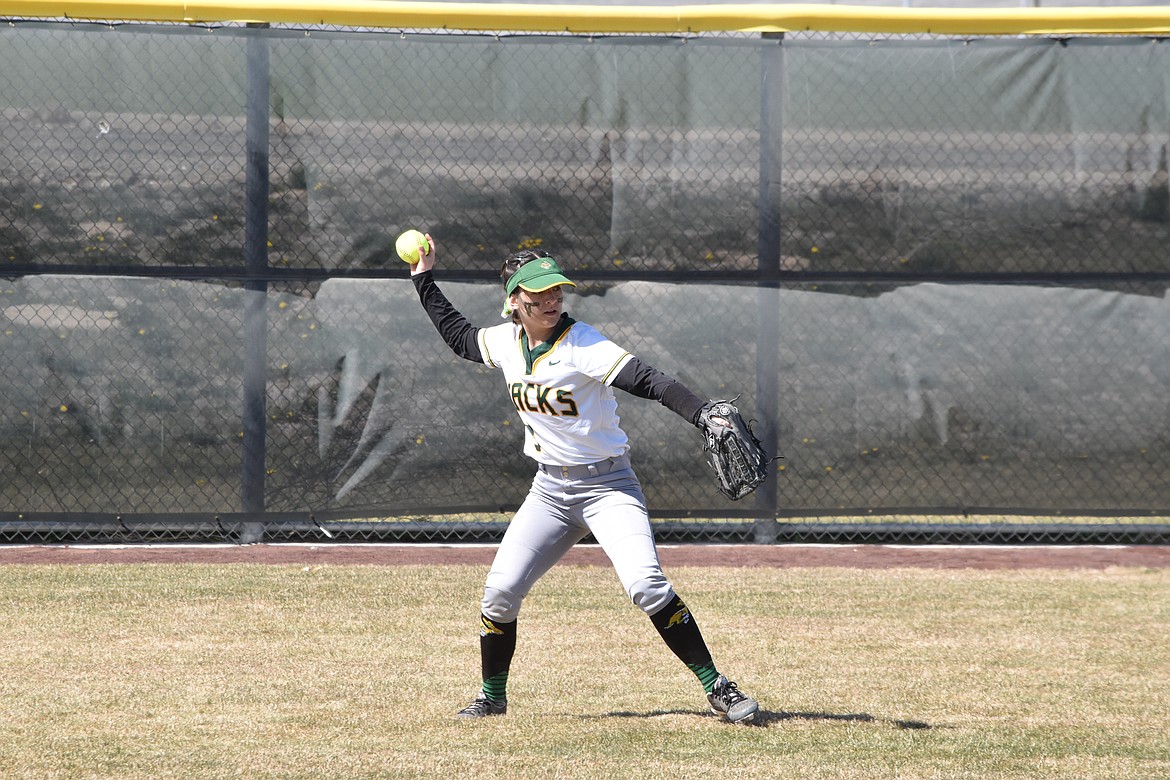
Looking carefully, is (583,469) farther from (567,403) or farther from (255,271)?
(255,271)

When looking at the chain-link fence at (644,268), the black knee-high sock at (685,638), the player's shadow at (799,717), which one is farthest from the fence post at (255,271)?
the black knee-high sock at (685,638)

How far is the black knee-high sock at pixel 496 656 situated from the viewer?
5.07m

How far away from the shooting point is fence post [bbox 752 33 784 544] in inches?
356

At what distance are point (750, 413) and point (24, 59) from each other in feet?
16.7

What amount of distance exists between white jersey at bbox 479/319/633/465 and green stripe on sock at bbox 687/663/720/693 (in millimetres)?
811

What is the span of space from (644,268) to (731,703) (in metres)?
4.59

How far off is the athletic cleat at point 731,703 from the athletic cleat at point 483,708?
748 millimetres

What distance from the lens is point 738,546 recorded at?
9055 millimetres

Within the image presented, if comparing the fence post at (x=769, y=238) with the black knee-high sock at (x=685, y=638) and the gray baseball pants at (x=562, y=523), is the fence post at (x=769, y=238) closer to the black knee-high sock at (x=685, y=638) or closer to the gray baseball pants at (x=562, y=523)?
the gray baseball pants at (x=562, y=523)

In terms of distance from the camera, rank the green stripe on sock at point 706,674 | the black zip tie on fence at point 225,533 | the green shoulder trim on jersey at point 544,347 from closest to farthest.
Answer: the green stripe on sock at point 706,674, the green shoulder trim on jersey at point 544,347, the black zip tie on fence at point 225,533

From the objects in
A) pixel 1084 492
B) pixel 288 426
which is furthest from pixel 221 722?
pixel 1084 492

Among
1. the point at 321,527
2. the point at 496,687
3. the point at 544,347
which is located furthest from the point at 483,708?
the point at 321,527

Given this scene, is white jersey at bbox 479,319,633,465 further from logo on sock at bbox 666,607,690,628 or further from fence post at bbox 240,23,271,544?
fence post at bbox 240,23,271,544

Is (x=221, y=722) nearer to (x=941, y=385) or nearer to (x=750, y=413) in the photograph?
(x=750, y=413)
